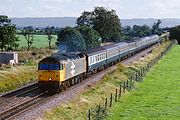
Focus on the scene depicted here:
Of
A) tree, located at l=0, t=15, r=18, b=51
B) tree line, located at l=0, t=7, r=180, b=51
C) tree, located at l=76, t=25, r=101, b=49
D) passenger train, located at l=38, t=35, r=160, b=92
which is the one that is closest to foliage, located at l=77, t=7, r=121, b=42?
tree line, located at l=0, t=7, r=180, b=51

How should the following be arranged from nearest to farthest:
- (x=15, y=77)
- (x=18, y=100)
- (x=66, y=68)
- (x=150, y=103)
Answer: (x=18, y=100) < (x=150, y=103) < (x=66, y=68) < (x=15, y=77)

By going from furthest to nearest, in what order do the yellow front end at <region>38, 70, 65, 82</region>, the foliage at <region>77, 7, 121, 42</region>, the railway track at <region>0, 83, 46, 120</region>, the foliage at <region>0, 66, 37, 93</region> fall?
1. the foliage at <region>77, 7, 121, 42</region>
2. the foliage at <region>0, 66, 37, 93</region>
3. the yellow front end at <region>38, 70, 65, 82</region>
4. the railway track at <region>0, 83, 46, 120</region>

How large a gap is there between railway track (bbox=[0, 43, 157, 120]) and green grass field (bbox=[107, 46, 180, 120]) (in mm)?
5834

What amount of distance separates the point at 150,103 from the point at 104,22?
10417cm

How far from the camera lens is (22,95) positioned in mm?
34719

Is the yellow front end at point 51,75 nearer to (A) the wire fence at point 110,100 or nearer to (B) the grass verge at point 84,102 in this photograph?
(B) the grass verge at point 84,102

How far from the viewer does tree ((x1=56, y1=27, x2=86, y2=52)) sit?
86.4m

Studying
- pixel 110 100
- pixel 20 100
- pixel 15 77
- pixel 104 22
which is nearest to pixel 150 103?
pixel 110 100

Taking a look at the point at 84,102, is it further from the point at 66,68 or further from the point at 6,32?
the point at 6,32

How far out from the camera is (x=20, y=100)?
3219 centimetres

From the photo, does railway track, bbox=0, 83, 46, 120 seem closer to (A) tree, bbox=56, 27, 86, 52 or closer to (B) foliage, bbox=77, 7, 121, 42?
(A) tree, bbox=56, 27, 86, 52

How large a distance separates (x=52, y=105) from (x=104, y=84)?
10.4 meters

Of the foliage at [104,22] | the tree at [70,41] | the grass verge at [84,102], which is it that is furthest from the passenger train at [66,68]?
the foliage at [104,22]

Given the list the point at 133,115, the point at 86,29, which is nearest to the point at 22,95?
the point at 133,115
